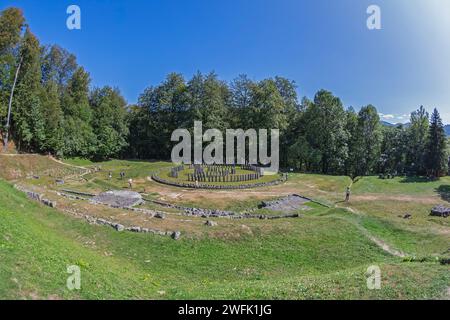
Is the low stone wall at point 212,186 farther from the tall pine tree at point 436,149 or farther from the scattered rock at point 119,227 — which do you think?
the tall pine tree at point 436,149

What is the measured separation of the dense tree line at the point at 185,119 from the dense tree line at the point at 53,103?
0.66 ft

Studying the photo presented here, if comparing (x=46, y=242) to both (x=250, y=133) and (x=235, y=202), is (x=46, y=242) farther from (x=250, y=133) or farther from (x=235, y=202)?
(x=250, y=133)

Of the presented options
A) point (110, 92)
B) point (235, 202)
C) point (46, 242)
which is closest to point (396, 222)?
point (235, 202)

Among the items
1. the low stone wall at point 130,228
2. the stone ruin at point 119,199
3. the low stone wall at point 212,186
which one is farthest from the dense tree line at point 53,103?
the low stone wall at point 130,228

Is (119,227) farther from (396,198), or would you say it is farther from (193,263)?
(396,198)

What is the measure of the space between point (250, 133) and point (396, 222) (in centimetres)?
4701

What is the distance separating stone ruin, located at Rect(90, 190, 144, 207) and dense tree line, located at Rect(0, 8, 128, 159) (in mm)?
36805

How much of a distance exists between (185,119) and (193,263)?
64.9 metres

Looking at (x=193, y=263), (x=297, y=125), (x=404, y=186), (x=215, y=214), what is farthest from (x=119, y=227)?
(x=297, y=125)

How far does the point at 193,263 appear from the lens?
2061 cm

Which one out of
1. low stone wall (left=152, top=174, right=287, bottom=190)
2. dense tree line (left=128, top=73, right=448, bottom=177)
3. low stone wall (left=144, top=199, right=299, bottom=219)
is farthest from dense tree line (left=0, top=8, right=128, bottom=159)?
low stone wall (left=144, top=199, right=299, bottom=219)

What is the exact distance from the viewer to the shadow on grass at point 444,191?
4443 cm

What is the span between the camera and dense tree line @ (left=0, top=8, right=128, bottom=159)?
209 ft
